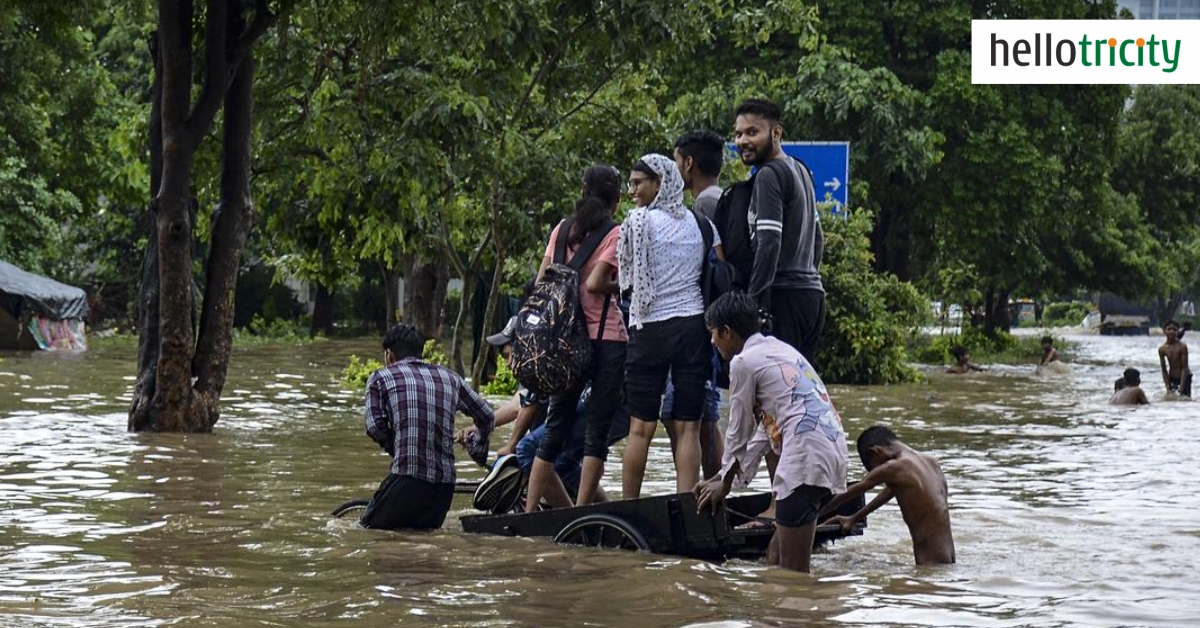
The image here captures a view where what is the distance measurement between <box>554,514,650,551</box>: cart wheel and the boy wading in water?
444mm

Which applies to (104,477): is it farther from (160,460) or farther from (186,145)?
(186,145)

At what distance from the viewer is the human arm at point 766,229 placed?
28.7 feet

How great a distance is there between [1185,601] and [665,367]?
2.81m

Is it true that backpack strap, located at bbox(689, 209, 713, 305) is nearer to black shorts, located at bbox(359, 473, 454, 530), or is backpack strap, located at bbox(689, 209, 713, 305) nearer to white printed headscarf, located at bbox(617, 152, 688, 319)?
white printed headscarf, located at bbox(617, 152, 688, 319)

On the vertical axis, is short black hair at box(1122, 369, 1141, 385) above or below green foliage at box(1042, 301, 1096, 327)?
below

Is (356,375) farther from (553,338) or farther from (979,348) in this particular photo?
(979,348)

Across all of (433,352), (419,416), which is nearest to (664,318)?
(419,416)

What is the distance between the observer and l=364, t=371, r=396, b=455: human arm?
31.0 feet

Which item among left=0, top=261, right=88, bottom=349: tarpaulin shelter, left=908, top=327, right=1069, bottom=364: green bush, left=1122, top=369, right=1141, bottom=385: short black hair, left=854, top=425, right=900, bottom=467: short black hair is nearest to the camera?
left=854, top=425, right=900, bottom=467: short black hair

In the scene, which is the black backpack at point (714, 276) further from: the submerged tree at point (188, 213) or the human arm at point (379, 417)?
the submerged tree at point (188, 213)

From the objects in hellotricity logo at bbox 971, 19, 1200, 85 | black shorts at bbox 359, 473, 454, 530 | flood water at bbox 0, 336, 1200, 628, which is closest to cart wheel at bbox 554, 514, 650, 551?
flood water at bbox 0, 336, 1200, 628

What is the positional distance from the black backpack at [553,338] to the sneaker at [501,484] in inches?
19.6

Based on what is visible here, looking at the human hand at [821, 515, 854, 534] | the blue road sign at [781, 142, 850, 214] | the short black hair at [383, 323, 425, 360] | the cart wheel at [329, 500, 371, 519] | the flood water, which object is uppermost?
the blue road sign at [781, 142, 850, 214]

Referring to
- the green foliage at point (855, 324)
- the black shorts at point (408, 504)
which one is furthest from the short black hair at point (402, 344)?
the green foliage at point (855, 324)
